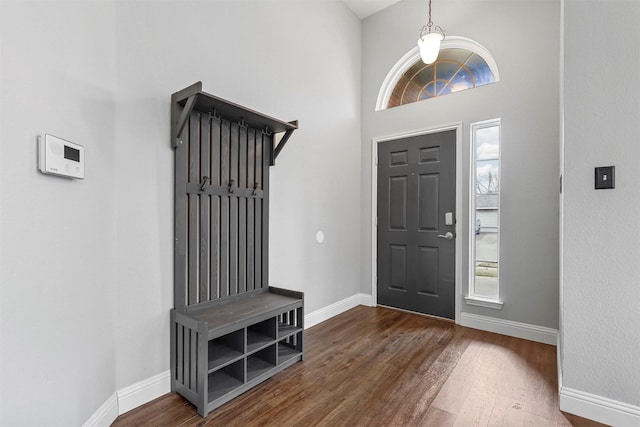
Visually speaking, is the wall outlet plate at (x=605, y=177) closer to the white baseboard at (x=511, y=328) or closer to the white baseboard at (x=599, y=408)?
the white baseboard at (x=599, y=408)

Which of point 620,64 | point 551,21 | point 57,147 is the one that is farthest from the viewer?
point 551,21

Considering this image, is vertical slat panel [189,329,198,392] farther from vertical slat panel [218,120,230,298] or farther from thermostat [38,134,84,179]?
thermostat [38,134,84,179]

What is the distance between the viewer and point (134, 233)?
1.79 m

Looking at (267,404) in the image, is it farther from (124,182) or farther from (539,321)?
(539,321)

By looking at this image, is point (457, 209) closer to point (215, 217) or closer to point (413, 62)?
point (413, 62)

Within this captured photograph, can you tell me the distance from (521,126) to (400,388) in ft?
7.92

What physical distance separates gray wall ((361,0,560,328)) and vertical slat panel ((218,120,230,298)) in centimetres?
216

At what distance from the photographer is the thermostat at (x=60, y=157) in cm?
120

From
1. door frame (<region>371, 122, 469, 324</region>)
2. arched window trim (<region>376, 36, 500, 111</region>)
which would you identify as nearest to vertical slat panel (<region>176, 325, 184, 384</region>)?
door frame (<region>371, 122, 469, 324</region>)

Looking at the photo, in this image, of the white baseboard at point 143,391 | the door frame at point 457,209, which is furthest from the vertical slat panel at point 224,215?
the door frame at point 457,209

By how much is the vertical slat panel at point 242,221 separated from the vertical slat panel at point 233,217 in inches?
1.4

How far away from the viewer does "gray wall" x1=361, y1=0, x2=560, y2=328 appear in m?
2.68

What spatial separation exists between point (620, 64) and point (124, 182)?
268 centimetres

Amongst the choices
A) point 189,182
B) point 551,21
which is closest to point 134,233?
point 189,182
